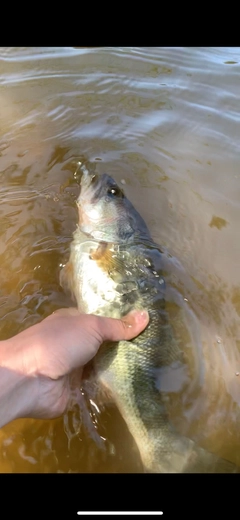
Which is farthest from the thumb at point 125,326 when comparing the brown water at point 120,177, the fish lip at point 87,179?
the fish lip at point 87,179

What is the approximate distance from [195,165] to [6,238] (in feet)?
5.80

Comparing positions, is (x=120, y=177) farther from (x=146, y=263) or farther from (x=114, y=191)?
(x=146, y=263)

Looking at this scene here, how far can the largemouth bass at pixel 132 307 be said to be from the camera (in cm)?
180

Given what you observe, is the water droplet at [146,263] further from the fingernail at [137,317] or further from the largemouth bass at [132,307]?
the fingernail at [137,317]

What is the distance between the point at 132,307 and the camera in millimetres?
2211

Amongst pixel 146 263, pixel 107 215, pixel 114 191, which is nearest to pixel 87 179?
pixel 114 191

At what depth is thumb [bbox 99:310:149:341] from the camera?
6.66 feet

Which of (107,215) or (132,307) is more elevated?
(107,215)

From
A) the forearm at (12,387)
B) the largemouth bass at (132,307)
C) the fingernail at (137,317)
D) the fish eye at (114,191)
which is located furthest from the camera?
the fish eye at (114,191)

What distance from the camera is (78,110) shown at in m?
4.05

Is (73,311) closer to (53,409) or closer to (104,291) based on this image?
(104,291)

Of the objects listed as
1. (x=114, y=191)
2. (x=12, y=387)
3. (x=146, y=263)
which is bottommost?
(x=12, y=387)

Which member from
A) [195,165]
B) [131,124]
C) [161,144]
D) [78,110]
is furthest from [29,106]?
[195,165]

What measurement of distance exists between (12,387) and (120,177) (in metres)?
2.01
